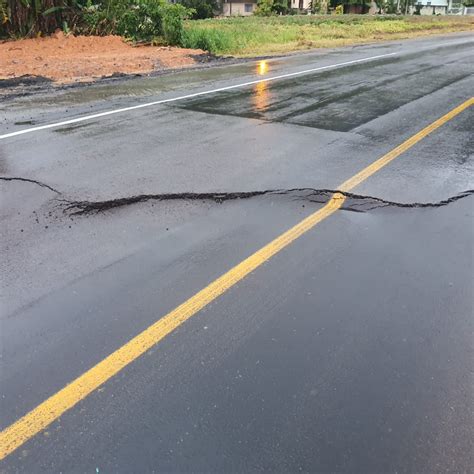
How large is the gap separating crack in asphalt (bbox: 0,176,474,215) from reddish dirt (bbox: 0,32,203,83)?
31.2ft

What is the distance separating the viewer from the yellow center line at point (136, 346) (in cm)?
262

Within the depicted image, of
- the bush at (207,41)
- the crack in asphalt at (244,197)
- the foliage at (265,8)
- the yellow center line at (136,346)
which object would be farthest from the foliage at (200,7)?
the yellow center line at (136,346)

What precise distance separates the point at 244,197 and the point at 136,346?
2595 millimetres

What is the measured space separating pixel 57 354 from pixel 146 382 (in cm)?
60

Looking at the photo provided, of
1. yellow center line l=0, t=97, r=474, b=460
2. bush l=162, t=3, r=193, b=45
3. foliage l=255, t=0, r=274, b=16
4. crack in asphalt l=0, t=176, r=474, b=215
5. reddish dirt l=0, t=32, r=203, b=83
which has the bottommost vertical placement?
yellow center line l=0, t=97, r=474, b=460

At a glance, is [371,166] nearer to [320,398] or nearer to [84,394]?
[320,398]

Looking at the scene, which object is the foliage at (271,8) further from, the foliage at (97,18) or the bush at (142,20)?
the bush at (142,20)

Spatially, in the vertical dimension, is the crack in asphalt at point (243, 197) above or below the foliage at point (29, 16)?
below

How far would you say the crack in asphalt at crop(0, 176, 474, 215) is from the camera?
5191 millimetres

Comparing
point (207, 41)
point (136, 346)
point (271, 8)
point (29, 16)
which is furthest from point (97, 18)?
point (271, 8)

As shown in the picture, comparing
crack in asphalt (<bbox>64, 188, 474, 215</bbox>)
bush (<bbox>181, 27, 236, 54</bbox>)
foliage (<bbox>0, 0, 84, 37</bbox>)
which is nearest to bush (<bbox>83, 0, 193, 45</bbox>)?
bush (<bbox>181, 27, 236, 54</bbox>)

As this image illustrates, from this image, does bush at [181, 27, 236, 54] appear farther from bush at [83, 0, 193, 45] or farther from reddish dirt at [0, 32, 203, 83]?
reddish dirt at [0, 32, 203, 83]

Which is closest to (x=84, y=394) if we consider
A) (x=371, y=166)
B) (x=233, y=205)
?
(x=233, y=205)

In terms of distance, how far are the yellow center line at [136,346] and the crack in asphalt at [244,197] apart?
187 millimetres
